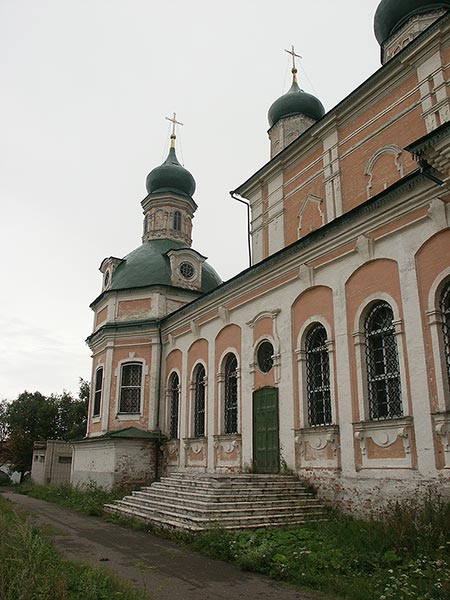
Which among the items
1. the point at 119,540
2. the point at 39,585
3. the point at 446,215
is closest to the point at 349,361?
the point at 446,215

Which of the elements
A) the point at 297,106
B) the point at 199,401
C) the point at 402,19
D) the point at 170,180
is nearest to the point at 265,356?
the point at 199,401

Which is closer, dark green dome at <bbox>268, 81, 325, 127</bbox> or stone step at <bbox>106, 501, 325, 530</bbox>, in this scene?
stone step at <bbox>106, 501, 325, 530</bbox>

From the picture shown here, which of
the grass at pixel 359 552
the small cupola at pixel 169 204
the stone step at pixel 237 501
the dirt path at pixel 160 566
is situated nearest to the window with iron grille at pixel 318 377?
the stone step at pixel 237 501

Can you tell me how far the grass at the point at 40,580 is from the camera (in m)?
4.51

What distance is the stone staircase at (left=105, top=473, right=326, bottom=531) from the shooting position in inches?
396

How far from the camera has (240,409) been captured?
48.9 ft

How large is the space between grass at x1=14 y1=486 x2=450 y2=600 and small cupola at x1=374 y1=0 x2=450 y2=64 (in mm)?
12157

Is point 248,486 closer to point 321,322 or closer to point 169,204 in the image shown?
point 321,322

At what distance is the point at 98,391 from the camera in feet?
71.4

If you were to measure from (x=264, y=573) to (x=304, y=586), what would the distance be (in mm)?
843

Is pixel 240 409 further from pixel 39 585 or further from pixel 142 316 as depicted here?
pixel 39 585

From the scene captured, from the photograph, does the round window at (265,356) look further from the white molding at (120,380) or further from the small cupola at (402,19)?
the small cupola at (402,19)

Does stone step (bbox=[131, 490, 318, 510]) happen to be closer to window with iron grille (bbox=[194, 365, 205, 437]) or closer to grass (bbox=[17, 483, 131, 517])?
grass (bbox=[17, 483, 131, 517])

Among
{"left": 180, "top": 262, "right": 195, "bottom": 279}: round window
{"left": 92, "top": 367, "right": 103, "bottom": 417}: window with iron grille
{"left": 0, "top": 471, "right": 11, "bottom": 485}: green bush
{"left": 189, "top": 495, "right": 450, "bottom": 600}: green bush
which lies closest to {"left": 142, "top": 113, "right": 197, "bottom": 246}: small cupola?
{"left": 180, "top": 262, "right": 195, "bottom": 279}: round window
